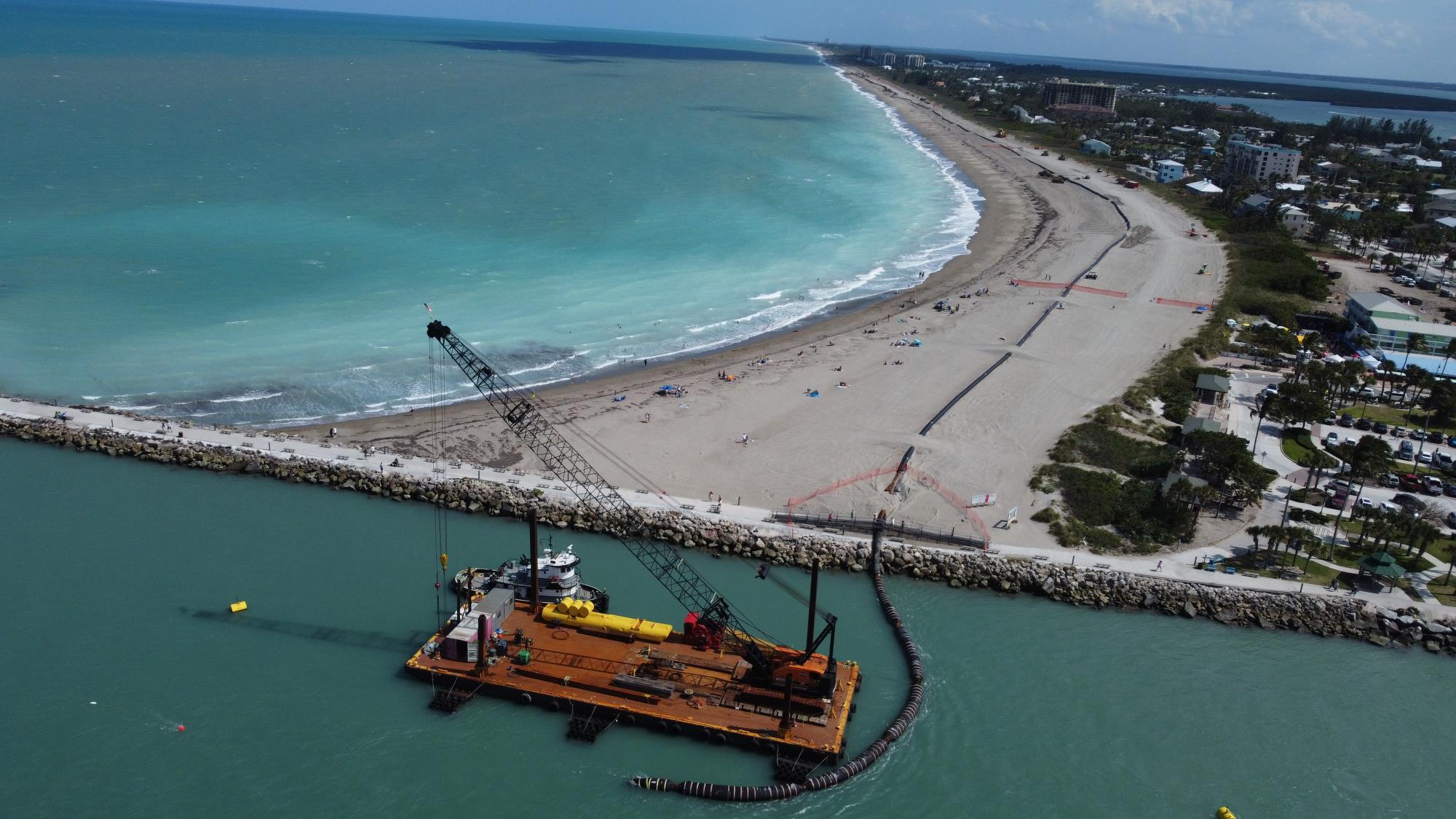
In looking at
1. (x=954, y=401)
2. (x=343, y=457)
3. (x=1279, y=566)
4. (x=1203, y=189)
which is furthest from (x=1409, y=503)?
(x=1203, y=189)

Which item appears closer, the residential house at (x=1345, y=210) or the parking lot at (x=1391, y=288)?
the parking lot at (x=1391, y=288)

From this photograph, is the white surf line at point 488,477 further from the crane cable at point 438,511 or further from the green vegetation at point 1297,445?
the green vegetation at point 1297,445

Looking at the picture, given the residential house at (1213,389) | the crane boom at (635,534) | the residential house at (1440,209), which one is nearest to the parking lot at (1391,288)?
the residential house at (1440,209)

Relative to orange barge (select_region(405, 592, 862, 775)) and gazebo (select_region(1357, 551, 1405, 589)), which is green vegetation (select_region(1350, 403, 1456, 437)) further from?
orange barge (select_region(405, 592, 862, 775))

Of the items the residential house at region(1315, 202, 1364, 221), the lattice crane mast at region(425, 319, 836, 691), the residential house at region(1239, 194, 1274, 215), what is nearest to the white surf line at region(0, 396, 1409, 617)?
the lattice crane mast at region(425, 319, 836, 691)

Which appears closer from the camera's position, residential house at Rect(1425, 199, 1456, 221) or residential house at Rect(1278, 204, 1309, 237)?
residential house at Rect(1278, 204, 1309, 237)

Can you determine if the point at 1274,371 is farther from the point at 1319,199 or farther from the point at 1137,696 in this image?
the point at 1319,199
